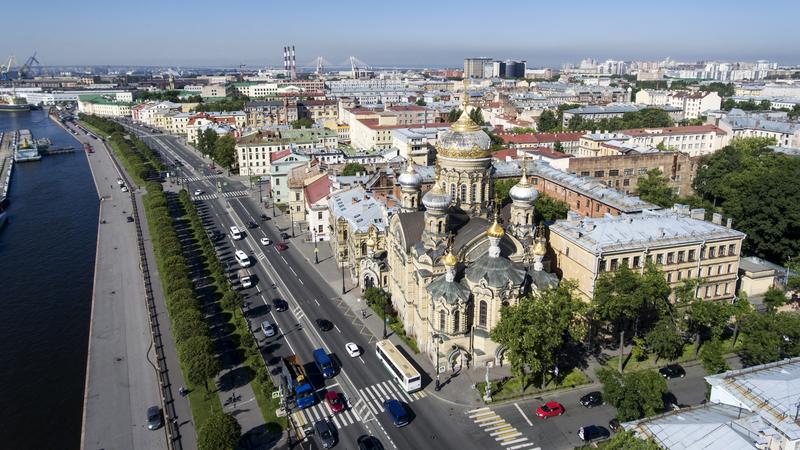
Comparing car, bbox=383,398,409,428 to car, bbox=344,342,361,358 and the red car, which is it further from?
the red car

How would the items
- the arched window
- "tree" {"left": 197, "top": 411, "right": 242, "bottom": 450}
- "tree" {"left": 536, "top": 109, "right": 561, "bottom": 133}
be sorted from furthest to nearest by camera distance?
"tree" {"left": 536, "top": 109, "right": 561, "bottom": 133}
the arched window
"tree" {"left": 197, "top": 411, "right": 242, "bottom": 450}

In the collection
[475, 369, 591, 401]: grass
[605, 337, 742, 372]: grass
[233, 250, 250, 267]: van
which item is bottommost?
[475, 369, 591, 401]: grass

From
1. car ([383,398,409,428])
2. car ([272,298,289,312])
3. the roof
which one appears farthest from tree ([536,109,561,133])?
car ([383,398,409,428])

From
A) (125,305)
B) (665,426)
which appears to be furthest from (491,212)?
(125,305)

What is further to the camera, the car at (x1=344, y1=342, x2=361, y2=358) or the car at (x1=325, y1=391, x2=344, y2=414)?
the car at (x1=344, y1=342, x2=361, y2=358)

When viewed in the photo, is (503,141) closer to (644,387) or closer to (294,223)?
(294,223)
